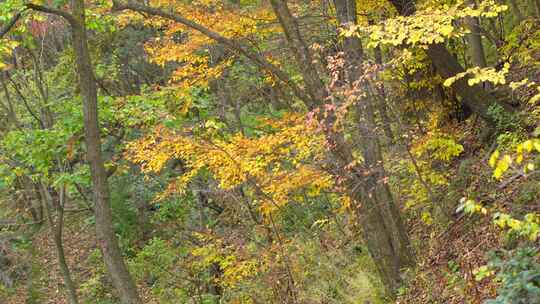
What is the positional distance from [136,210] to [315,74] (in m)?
9.82

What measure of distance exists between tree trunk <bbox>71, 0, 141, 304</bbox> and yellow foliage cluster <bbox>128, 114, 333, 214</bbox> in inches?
74.5

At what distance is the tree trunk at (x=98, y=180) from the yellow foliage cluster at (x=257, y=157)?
189 cm

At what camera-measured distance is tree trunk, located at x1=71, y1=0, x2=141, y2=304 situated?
7477 millimetres

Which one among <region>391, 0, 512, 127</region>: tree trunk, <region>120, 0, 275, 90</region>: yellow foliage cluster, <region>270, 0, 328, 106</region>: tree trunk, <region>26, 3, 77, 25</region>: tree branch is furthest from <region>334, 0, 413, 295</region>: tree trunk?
<region>26, 3, 77, 25</region>: tree branch

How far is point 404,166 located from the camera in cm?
982

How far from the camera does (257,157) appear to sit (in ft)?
29.8

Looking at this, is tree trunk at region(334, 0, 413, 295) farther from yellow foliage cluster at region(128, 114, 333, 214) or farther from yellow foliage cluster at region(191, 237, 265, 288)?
yellow foliage cluster at region(191, 237, 265, 288)

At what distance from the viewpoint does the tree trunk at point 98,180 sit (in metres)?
7.48

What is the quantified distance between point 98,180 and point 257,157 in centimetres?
261

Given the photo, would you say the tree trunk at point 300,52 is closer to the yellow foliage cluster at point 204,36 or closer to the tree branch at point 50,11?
the yellow foliage cluster at point 204,36

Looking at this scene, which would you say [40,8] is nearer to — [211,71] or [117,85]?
[211,71]

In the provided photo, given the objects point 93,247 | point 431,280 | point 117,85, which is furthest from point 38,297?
point 431,280

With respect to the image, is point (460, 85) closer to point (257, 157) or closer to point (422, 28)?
point (422, 28)

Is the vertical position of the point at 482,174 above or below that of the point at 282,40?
below
